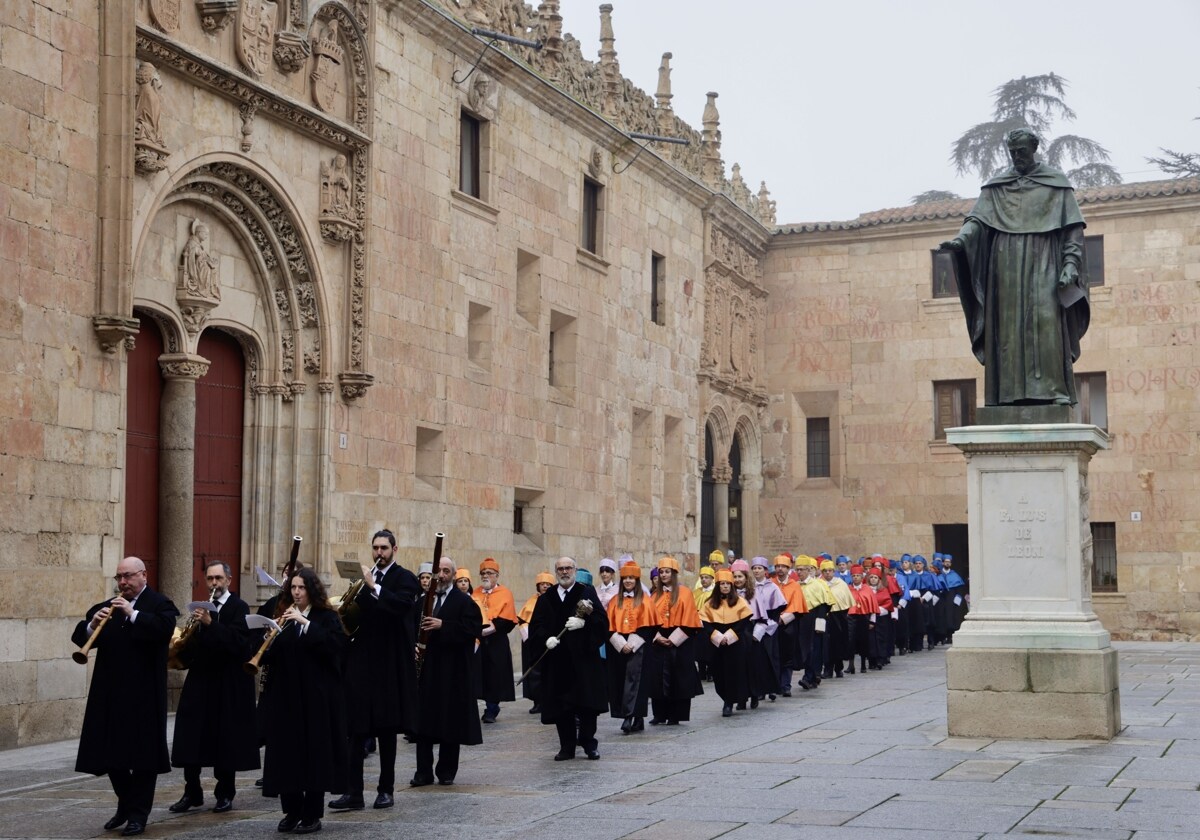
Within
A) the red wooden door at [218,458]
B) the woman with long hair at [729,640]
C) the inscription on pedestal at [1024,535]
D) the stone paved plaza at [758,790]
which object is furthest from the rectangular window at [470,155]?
the inscription on pedestal at [1024,535]

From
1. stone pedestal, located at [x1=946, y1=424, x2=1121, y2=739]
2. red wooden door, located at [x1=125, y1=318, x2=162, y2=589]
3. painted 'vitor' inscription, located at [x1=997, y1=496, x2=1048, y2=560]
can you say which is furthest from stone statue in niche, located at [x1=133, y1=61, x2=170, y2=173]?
painted 'vitor' inscription, located at [x1=997, y1=496, x2=1048, y2=560]

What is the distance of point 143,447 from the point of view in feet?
56.3

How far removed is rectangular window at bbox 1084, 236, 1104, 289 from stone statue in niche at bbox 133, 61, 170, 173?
2288 centimetres

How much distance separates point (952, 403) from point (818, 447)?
3.03 m

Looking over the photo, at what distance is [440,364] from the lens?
21.9 metres

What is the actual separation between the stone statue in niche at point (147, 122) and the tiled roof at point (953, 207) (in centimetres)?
2145

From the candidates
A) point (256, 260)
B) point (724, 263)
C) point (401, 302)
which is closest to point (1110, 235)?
point (724, 263)

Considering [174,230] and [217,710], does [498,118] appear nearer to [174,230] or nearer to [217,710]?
[174,230]

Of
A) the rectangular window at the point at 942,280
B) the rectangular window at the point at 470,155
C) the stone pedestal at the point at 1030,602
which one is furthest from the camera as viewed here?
the rectangular window at the point at 942,280

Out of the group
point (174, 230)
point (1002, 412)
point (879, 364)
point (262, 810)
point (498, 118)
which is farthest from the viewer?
point (879, 364)

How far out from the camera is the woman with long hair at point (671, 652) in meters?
16.3

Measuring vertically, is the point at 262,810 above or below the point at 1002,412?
below

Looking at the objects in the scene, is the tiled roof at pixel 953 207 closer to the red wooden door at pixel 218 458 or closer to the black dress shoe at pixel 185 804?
the red wooden door at pixel 218 458

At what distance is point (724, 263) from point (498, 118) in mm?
10221
